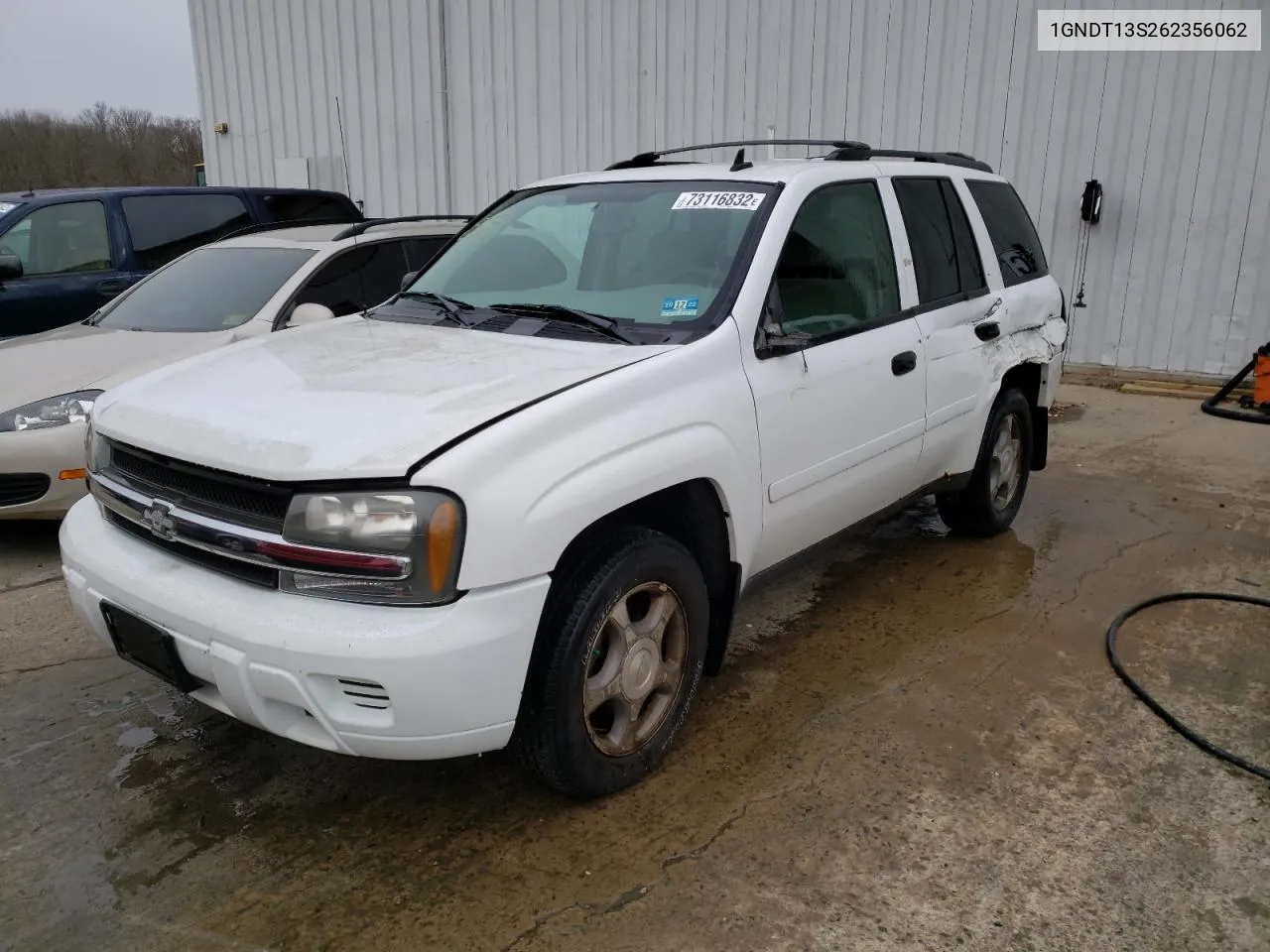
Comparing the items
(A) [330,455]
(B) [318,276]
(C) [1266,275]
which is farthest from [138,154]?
(A) [330,455]

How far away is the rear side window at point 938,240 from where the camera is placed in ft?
13.4

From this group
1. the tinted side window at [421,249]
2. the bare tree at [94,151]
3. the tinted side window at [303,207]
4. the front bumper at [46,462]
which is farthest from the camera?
the bare tree at [94,151]

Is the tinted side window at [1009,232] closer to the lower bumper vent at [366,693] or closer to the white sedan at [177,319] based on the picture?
the white sedan at [177,319]

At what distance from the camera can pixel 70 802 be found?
9.46ft

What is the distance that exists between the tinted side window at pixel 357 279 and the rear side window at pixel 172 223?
2274 mm

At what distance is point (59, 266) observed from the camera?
23.2 ft

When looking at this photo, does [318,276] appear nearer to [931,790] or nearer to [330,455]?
[330,455]

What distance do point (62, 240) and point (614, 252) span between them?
215 inches

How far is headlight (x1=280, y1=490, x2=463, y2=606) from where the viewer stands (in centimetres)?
227

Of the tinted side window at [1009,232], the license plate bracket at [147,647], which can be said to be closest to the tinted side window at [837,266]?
the tinted side window at [1009,232]

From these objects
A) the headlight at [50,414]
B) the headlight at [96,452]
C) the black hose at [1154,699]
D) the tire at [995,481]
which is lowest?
Answer: the black hose at [1154,699]

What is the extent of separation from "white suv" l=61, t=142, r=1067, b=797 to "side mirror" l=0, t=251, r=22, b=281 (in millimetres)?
4140

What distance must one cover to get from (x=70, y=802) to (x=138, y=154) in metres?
29.4

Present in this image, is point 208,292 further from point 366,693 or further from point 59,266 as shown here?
point 366,693
